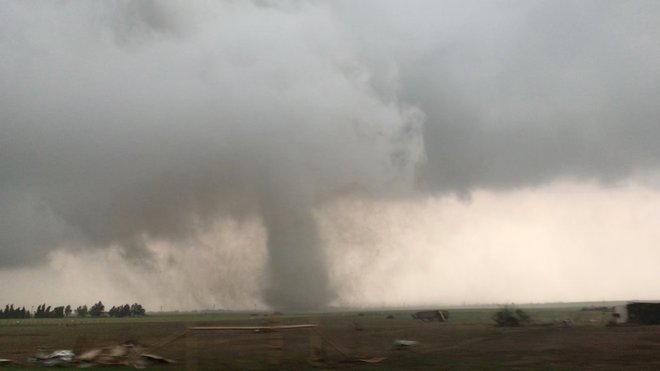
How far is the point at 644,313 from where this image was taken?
63688 mm

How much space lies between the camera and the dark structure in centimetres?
6269

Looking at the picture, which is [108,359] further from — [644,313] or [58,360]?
[644,313]

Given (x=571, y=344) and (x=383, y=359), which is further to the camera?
(x=571, y=344)

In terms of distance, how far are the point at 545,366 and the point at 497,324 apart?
45123 mm

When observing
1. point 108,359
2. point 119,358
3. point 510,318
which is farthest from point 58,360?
point 510,318

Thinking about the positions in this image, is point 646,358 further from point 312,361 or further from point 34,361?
point 34,361

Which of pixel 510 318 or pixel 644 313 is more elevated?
pixel 510 318

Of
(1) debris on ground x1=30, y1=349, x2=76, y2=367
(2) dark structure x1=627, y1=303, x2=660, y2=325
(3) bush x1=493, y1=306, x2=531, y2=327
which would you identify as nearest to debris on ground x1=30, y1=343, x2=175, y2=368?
(1) debris on ground x1=30, y1=349, x2=76, y2=367

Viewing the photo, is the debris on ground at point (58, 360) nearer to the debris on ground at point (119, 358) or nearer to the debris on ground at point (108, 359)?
the debris on ground at point (108, 359)

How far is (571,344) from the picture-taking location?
3700cm

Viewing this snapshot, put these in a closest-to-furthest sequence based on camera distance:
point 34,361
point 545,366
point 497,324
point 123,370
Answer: point 545,366 → point 123,370 → point 34,361 → point 497,324

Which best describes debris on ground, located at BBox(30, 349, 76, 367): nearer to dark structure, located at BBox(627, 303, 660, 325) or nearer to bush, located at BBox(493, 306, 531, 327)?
bush, located at BBox(493, 306, 531, 327)

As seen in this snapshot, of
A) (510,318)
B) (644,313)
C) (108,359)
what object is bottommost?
(108,359)

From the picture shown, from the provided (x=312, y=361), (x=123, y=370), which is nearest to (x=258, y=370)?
(x=312, y=361)
